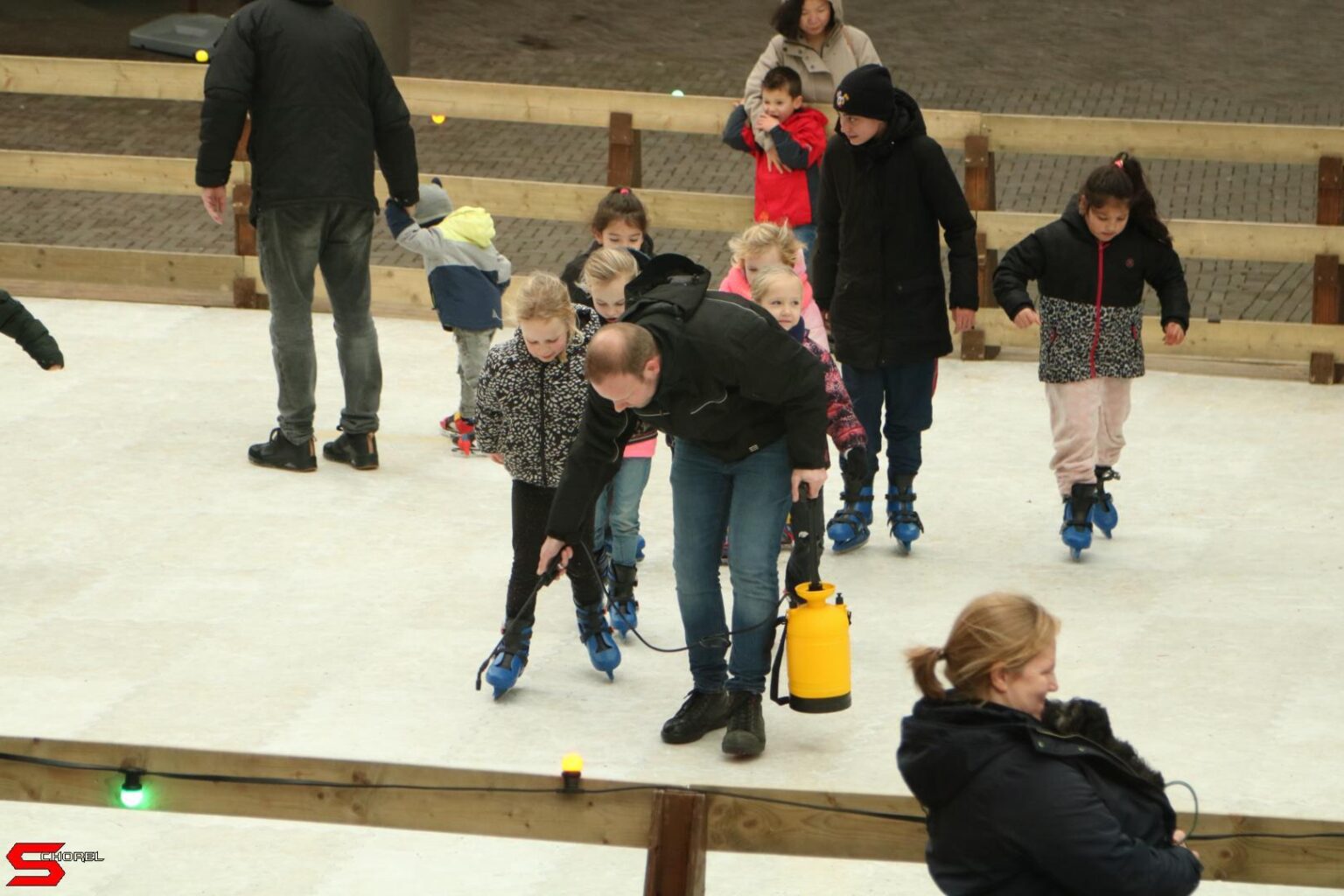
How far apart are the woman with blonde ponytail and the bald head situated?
1.66m

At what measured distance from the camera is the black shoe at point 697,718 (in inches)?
235

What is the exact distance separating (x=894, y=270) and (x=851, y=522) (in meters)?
0.94

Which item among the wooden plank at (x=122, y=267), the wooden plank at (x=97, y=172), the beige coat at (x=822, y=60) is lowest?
the wooden plank at (x=122, y=267)

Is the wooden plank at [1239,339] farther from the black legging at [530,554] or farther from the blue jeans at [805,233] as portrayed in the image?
the black legging at [530,554]

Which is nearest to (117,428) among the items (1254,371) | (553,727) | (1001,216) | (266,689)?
(266,689)

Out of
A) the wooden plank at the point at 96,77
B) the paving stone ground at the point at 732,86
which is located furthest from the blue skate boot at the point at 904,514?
the wooden plank at the point at 96,77

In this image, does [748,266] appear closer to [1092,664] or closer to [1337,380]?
[1092,664]

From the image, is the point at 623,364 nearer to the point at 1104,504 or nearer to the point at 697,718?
the point at 697,718

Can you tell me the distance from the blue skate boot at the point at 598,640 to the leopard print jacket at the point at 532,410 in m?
0.49

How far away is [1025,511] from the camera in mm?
8070

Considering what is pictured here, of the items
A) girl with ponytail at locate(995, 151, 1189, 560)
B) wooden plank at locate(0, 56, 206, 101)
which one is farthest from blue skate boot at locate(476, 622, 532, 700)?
wooden plank at locate(0, 56, 206, 101)

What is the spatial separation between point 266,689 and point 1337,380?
5.69 meters

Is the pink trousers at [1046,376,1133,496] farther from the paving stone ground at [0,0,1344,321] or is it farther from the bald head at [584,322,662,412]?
the paving stone ground at [0,0,1344,321]

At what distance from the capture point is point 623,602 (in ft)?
22.3
